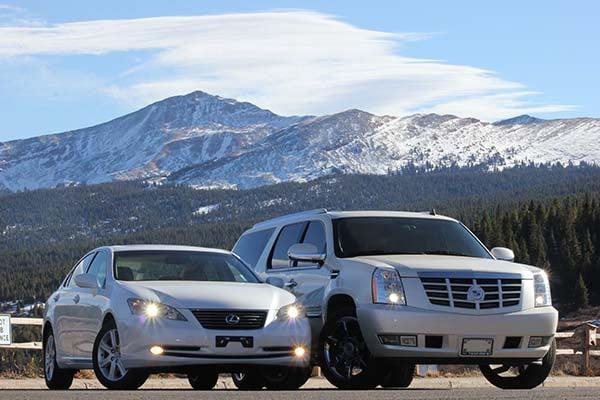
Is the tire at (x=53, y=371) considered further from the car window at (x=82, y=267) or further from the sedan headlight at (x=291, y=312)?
the sedan headlight at (x=291, y=312)

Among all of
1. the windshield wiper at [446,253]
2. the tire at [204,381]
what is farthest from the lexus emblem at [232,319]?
the windshield wiper at [446,253]

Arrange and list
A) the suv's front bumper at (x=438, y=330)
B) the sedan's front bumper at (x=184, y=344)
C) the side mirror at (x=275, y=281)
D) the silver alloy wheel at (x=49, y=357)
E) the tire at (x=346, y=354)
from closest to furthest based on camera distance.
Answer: the sedan's front bumper at (x=184, y=344) → the suv's front bumper at (x=438, y=330) → the tire at (x=346, y=354) → the side mirror at (x=275, y=281) → the silver alloy wheel at (x=49, y=357)

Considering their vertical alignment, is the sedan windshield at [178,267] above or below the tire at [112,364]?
above

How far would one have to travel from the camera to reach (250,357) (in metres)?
13.4

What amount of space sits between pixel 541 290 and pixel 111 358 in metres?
4.66

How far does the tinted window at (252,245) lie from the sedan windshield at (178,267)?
1924mm

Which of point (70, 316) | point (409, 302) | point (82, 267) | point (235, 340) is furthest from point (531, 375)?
point (82, 267)

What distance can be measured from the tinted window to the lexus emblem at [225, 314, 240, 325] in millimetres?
3547

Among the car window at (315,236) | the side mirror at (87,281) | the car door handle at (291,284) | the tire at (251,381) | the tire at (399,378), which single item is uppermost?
the car window at (315,236)

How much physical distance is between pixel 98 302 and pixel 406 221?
382 cm

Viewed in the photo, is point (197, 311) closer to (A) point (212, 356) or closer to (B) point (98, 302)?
(A) point (212, 356)

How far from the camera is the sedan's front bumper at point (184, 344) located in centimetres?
1316

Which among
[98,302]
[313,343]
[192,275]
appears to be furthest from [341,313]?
[98,302]

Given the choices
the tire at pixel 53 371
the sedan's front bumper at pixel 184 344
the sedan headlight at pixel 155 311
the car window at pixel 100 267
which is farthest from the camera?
the tire at pixel 53 371
